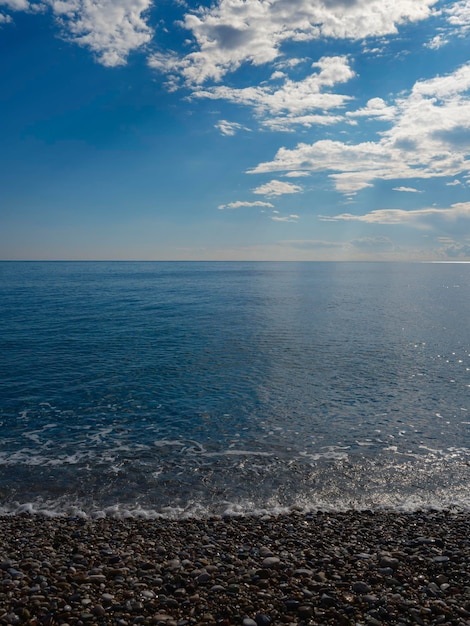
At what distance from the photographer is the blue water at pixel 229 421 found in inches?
653

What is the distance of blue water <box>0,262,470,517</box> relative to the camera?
54.4 ft

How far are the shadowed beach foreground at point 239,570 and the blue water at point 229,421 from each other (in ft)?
5.09

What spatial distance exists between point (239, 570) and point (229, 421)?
13.4 metres

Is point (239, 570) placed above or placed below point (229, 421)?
above

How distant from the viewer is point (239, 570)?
1088 centimetres

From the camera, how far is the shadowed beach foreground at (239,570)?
9.19m

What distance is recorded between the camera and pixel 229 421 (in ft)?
79.7

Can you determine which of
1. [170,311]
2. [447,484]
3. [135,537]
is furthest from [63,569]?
[170,311]

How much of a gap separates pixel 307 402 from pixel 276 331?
2566cm

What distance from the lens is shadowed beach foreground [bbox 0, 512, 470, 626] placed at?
919 cm

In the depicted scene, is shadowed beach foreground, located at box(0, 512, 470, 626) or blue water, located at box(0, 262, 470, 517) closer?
shadowed beach foreground, located at box(0, 512, 470, 626)

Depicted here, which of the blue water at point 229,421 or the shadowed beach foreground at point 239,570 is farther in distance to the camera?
the blue water at point 229,421

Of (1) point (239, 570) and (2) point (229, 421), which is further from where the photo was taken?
(2) point (229, 421)

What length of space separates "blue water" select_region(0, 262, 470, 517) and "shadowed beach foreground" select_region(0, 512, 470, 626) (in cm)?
155
